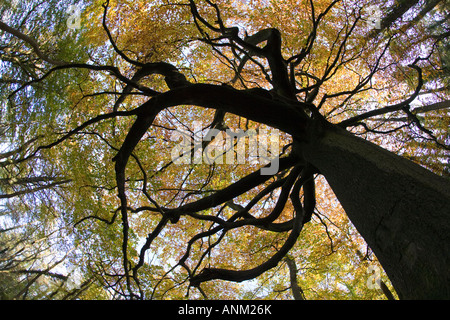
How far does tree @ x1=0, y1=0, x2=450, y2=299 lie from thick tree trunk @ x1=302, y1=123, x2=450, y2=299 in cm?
1

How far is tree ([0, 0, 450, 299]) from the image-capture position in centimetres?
229

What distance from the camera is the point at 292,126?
313cm

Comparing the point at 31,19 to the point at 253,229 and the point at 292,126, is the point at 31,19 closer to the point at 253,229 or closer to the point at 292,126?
the point at 292,126

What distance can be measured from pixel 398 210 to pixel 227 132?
3.50m

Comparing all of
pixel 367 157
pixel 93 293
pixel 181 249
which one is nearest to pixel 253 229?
pixel 181 249

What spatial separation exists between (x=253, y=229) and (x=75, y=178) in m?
4.62

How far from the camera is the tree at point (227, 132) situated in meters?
2.29

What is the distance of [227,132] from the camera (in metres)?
5.20
